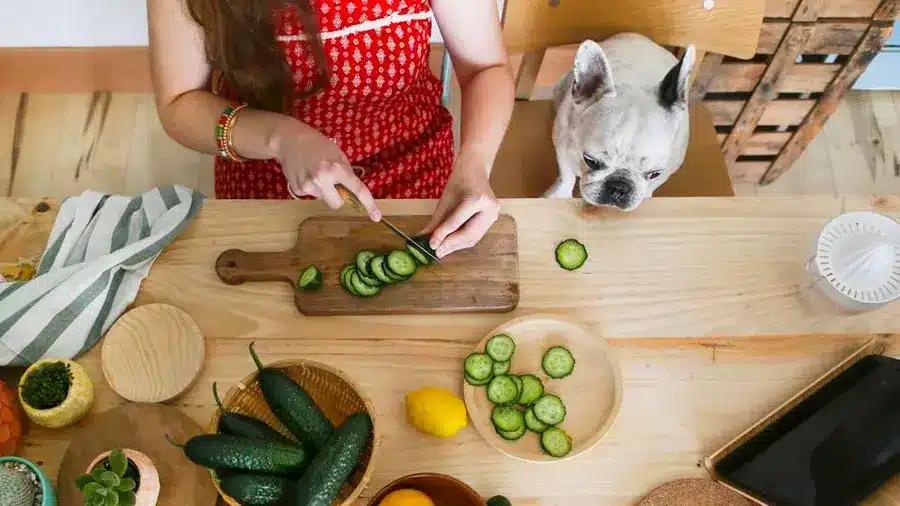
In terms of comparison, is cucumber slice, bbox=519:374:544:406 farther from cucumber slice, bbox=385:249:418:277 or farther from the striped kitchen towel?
the striped kitchen towel

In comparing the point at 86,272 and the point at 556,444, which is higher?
the point at 86,272

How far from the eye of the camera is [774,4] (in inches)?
61.1

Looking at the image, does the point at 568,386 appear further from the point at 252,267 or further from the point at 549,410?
the point at 252,267

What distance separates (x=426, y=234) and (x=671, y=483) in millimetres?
518

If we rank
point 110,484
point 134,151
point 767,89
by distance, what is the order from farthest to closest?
point 134,151 < point 767,89 < point 110,484

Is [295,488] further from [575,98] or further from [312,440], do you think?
[575,98]

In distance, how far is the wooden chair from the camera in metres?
1.47

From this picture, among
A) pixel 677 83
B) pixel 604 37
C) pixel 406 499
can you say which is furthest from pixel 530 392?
pixel 604 37

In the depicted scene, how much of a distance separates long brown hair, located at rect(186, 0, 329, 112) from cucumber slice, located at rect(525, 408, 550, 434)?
700 millimetres

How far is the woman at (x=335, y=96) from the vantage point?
3.72 ft

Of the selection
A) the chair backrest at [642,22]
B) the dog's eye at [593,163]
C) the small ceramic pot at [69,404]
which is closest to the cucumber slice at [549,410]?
the dog's eye at [593,163]

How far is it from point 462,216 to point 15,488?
0.70 meters

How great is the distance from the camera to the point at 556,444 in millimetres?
1017

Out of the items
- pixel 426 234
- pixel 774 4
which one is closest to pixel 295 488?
pixel 426 234
